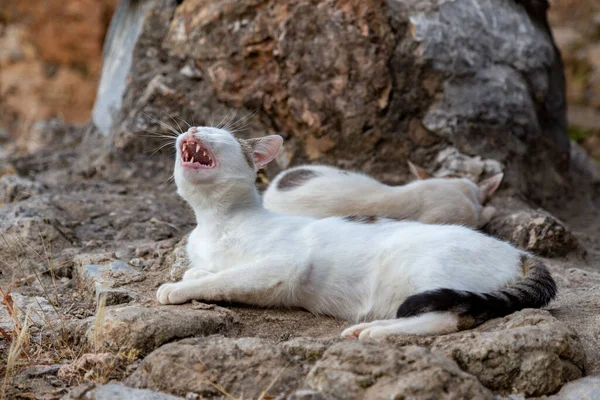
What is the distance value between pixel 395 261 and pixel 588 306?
108cm

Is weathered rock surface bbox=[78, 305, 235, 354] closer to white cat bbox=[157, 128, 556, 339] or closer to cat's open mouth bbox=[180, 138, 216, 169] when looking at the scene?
white cat bbox=[157, 128, 556, 339]

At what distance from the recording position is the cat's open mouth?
391cm

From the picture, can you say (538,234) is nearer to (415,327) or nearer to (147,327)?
(415,327)

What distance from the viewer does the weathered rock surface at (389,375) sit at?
261 centimetres

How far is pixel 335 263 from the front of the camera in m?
3.78

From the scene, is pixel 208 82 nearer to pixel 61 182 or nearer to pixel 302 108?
pixel 302 108

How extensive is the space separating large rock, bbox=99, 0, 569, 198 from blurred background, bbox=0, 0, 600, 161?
518cm

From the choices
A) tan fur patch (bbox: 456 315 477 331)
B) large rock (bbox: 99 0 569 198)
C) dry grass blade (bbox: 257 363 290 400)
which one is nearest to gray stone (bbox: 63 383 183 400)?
dry grass blade (bbox: 257 363 290 400)

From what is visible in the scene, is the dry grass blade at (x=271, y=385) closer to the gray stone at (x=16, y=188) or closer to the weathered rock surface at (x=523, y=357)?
the weathered rock surface at (x=523, y=357)

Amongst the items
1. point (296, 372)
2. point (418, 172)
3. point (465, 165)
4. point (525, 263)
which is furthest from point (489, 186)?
point (296, 372)

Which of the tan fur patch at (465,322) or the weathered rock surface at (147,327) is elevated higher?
the weathered rock surface at (147,327)

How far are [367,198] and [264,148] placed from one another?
1.36m

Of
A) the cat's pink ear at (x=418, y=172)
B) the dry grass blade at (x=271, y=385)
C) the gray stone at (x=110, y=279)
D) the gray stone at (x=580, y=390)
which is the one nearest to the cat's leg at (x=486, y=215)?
the cat's pink ear at (x=418, y=172)

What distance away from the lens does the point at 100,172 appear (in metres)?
6.89
